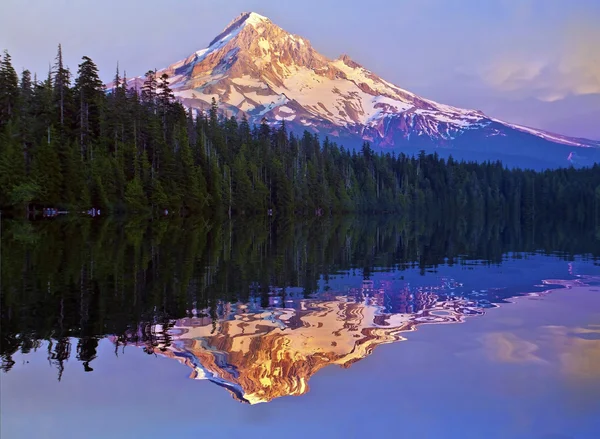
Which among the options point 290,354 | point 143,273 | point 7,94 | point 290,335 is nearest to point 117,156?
point 7,94

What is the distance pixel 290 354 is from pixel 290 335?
7.08ft

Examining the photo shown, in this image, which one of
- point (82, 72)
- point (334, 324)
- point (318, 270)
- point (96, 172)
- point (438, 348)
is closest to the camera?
point (438, 348)

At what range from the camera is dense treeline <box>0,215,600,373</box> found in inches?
736

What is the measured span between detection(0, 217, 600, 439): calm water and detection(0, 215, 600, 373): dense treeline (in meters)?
0.13

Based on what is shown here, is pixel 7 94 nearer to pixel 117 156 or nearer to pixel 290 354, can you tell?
pixel 117 156

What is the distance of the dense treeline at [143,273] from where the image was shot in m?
18.7

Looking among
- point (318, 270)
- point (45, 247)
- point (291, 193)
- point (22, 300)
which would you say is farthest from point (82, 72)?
point (22, 300)

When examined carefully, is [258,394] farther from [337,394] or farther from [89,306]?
[89,306]

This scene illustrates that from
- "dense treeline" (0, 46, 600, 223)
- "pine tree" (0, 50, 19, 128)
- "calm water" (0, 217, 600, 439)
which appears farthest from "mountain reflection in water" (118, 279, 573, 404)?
"pine tree" (0, 50, 19, 128)

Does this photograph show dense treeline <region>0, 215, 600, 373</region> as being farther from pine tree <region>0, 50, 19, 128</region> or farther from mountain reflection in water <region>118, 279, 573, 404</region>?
pine tree <region>0, 50, 19, 128</region>

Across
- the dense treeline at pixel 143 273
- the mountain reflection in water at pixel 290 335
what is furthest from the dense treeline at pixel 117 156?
the mountain reflection in water at pixel 290 335

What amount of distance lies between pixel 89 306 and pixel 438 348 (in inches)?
463

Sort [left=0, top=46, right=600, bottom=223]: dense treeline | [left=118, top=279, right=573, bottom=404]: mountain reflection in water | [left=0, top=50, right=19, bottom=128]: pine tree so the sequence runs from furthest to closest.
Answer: [left=0, top=50, right=19, bottom=128]: pine tree
[left=0, top=46, right=600, bottom=223]: dense treeline
[left=118, top=279, right=573, bottom=404]: mountain reflection in water

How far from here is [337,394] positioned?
13547mm
